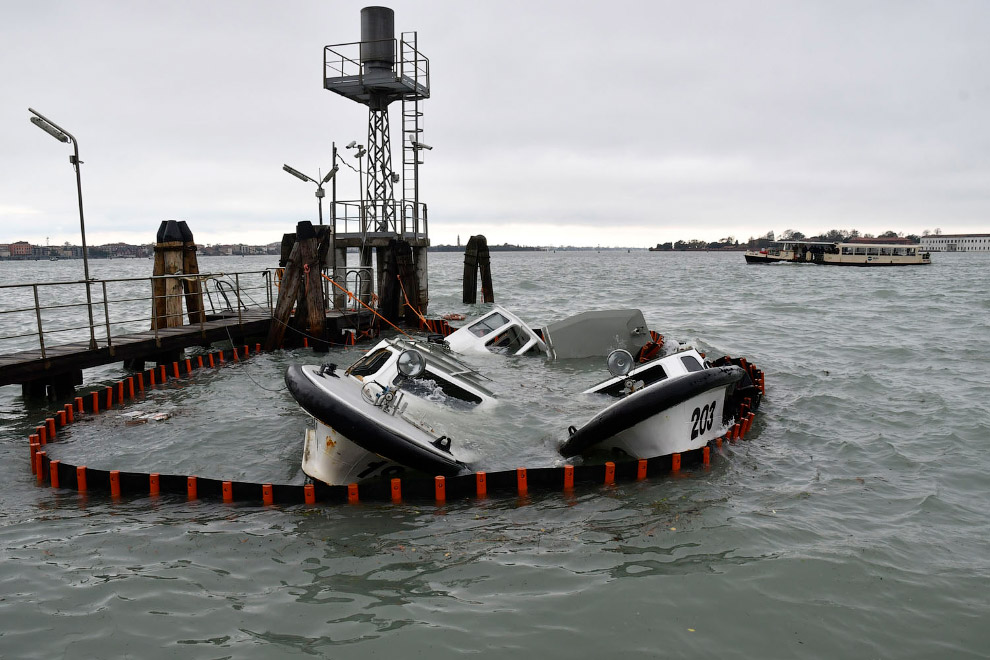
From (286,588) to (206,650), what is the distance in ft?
3.13

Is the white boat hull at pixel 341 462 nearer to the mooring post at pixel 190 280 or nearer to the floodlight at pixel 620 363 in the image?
the floodlight at pixel 620 363

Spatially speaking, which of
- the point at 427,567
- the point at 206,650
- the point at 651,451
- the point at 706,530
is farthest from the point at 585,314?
the point at 206,650

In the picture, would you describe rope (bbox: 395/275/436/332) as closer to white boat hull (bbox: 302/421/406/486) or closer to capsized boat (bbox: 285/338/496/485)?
capsized boat (bbox: 285/338/496/485)

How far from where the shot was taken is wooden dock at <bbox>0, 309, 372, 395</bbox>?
12.1 meters

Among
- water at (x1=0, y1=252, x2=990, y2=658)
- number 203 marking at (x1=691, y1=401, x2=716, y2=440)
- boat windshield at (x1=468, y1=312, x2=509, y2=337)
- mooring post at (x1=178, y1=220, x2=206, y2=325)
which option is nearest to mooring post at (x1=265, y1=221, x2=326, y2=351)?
mooring post at (x1=178, y1=220, x2=206, y2=325)

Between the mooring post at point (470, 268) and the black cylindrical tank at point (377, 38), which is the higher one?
the black cylindrical tank at point (377, 38)

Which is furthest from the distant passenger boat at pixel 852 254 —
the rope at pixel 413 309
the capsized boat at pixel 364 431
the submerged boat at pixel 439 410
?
the capsized boat at pixel 364 431

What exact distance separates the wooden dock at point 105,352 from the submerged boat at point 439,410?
6384mm

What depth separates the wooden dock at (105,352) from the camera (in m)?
12.1

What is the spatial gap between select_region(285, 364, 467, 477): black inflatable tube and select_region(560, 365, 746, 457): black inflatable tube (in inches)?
86.6

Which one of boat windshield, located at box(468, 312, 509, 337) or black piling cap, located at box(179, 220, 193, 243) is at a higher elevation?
black piling cap, located at box(179, 220, 193, 243)

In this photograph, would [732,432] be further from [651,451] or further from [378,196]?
[378,196]

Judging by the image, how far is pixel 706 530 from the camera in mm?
7121

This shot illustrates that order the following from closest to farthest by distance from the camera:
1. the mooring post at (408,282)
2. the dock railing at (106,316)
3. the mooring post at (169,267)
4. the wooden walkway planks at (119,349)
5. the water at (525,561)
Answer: the water at (525,561) → the wooden walkway planks at (119,349) → the dock railing at (106,316) → the mooring post at (169,267) → the mooring post at (408,282)
